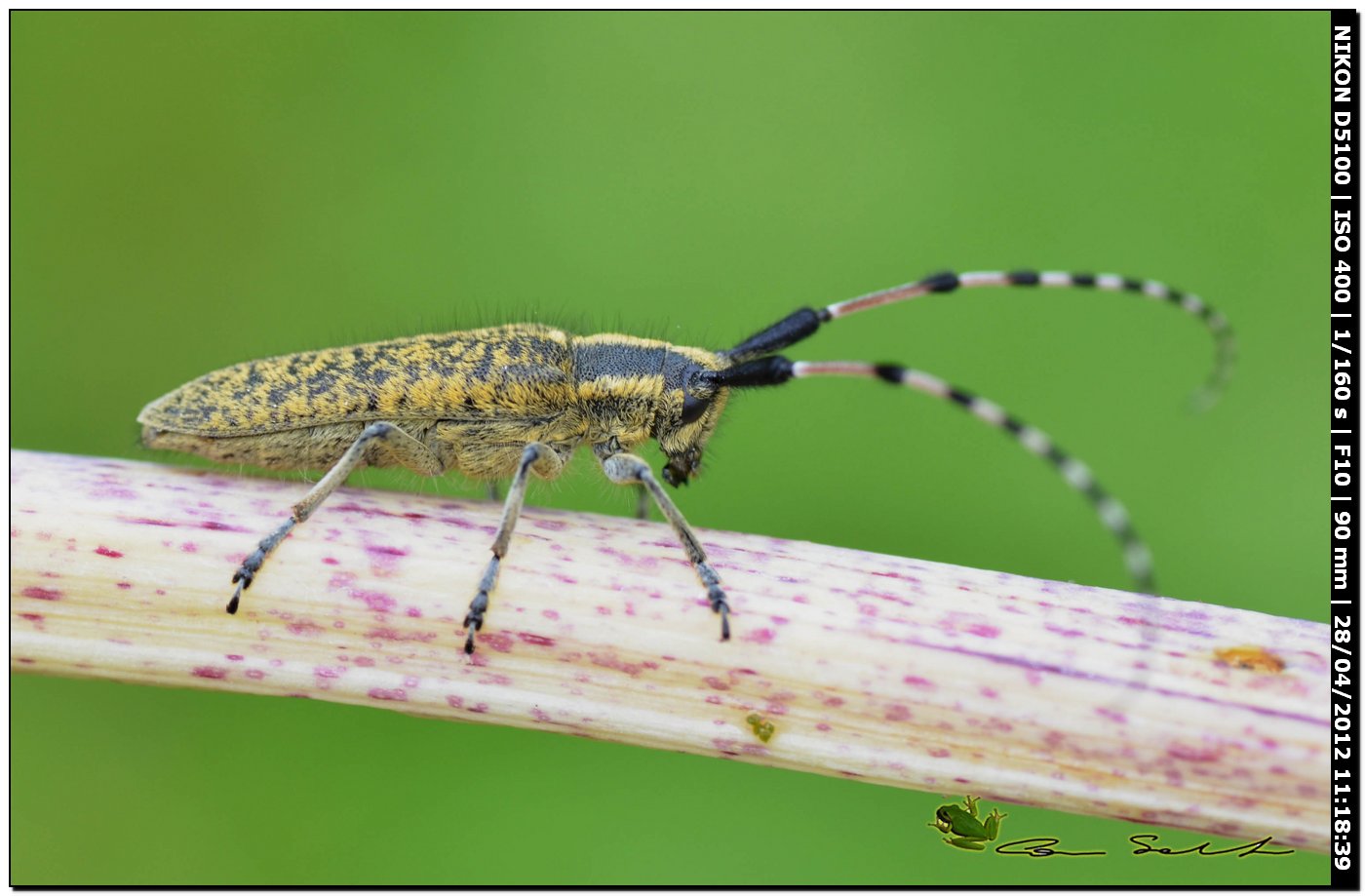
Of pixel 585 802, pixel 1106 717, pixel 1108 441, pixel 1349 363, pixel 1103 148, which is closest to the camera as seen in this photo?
pixel 1106 717

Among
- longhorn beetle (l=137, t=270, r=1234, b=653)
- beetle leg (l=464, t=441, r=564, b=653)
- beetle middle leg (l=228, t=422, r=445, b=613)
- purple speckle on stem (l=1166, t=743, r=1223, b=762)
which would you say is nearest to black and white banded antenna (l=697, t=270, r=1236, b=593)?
longhorn beetle (l=137, t=270, r=1234, b=653)

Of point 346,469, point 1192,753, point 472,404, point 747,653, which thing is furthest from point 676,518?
point 1192,753

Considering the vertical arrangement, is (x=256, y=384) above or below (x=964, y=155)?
below

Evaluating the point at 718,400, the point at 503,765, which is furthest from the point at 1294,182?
the point at 503,765

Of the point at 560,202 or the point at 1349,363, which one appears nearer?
the point at 1349,363

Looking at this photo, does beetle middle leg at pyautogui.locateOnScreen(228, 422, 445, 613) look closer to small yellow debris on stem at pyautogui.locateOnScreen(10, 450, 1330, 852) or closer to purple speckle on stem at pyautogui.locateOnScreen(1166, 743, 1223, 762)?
small yellow debris on stem at pyautogui.locateOnScreen(10, 450, 1330, 852)

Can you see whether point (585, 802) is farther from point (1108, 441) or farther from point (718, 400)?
point (1108, 441)

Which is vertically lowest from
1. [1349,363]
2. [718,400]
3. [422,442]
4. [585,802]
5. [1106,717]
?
[585,802]

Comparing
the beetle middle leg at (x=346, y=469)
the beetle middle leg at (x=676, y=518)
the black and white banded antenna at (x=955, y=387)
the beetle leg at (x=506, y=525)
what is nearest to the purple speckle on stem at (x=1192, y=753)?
the black and white banded antenna at (x=955, y=387)
